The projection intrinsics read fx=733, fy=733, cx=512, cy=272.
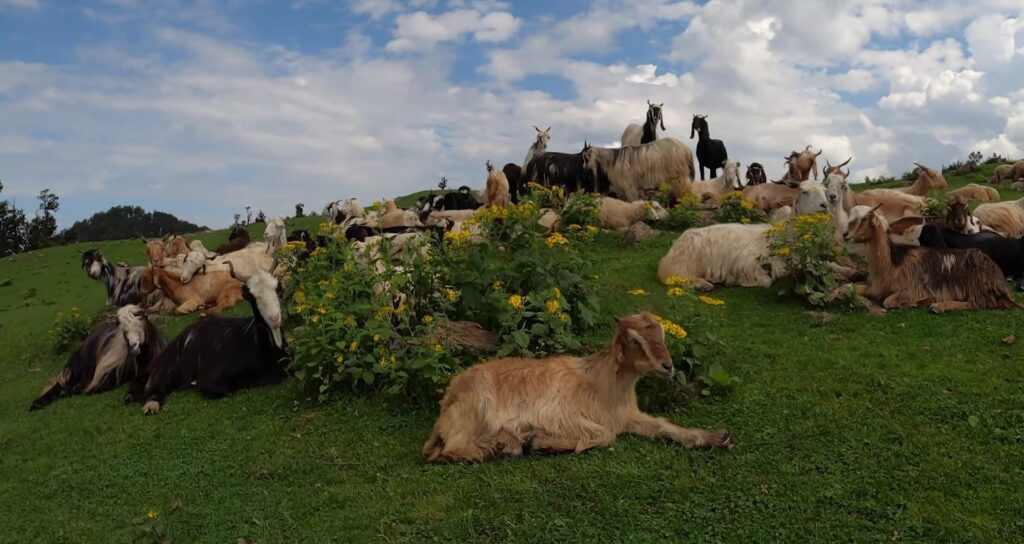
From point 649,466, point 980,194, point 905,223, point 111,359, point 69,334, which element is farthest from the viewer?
point 980,194

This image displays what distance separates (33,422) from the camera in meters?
6.84

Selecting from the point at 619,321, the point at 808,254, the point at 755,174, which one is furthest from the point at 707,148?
the point at 619,321

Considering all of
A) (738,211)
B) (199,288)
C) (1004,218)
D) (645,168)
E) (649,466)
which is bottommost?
(649,466)

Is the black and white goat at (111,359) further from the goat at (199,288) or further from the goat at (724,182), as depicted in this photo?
the goat at (724,182)

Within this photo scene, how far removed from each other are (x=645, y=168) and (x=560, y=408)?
31.0ft

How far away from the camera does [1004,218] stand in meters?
9.45

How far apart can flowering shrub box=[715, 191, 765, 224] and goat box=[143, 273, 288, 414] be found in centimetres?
693

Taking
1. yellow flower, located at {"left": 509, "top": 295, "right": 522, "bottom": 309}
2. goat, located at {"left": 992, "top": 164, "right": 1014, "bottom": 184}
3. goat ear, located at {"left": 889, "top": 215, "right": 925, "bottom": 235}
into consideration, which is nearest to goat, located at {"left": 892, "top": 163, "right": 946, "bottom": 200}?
goat, located at {"left": 992, "top": 164, "right": 1014, "bottom": 184}

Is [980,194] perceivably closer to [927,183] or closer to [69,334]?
[927,183]

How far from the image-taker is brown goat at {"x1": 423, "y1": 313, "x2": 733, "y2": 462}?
4426 millimetres

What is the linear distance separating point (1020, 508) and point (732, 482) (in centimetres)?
128

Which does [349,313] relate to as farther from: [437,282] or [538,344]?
[538,344]

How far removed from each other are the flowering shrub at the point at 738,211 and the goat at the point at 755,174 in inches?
181

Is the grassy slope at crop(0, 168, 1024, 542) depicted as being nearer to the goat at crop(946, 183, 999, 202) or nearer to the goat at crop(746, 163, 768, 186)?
the goat at crop(946, 183, 999, 202)
